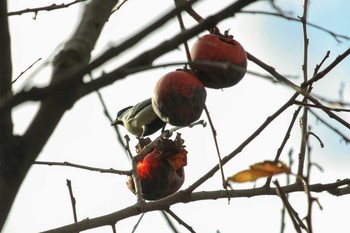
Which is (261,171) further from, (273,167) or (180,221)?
(180,221)

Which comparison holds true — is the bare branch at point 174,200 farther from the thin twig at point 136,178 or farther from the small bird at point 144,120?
the small bird at point 144,120

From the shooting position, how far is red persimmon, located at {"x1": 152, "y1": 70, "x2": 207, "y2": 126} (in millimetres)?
2402

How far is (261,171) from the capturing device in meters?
1.83

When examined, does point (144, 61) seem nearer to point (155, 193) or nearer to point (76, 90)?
point (76, 90)

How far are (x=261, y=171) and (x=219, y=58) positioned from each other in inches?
26.4

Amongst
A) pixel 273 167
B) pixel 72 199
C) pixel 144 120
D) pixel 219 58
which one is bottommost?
pixel 273 167

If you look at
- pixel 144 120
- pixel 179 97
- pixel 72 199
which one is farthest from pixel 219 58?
pixel 144 120

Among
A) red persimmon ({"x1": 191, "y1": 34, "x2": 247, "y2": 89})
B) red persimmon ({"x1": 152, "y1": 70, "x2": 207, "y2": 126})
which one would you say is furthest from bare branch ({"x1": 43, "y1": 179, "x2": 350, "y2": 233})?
red persimmon ({"x1": 191, "y1": 34, "x2": 247, "y2": 89})

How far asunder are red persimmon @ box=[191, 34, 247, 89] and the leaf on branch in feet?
1.92

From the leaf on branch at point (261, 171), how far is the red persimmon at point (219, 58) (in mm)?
585

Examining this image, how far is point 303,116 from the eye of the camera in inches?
116

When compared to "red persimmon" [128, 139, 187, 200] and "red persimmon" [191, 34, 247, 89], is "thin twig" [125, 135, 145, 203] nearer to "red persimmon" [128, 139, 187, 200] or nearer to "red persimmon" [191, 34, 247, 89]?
"red persimmon" [128, 139, 187, 200]

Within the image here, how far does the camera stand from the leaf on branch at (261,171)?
5.88ft

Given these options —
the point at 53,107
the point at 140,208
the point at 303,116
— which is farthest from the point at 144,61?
the point at 303,116
